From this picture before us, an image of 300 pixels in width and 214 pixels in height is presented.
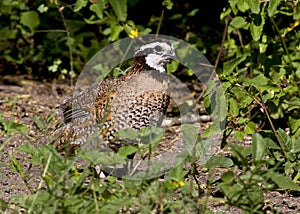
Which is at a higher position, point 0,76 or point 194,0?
point 194,0

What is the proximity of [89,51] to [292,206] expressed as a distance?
11.5ft

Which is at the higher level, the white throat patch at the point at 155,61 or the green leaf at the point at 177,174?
the white throat patch at the point at 155,61

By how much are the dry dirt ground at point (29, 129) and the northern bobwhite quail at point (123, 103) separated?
13.4 inches

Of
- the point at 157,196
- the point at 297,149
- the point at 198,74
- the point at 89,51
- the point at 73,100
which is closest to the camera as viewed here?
the point at 157,196

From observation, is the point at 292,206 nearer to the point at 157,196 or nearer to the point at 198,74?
the point at 157,196

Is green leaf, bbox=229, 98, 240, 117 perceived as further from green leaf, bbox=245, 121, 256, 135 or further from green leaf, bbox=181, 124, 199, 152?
green leaf, bbox=181, 124, 199, 152

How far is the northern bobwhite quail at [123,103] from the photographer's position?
17.1 feet

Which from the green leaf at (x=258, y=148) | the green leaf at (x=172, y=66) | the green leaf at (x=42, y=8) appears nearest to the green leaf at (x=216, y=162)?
the green leaf at (x=258, y=148)

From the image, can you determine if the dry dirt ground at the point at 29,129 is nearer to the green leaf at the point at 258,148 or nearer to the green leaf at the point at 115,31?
the green leaf at the point at 258,148

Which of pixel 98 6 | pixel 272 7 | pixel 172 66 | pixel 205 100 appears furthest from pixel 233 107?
pixel 98 6

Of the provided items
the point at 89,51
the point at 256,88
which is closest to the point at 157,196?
the point at 256,88

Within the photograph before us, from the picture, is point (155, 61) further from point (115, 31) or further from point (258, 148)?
point (258, 148)

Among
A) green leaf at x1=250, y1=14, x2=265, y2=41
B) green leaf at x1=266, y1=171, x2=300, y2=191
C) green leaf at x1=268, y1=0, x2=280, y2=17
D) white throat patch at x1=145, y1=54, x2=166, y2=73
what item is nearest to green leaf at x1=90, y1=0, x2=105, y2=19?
white throat patch at x1=145, y1=54, x2=166, y2=73

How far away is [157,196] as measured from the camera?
355 cm
